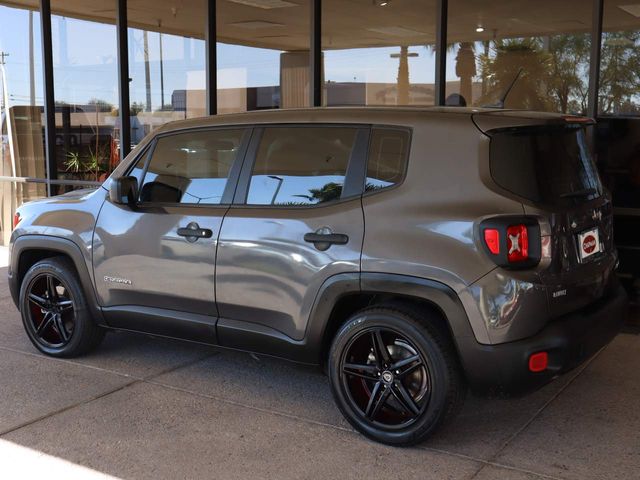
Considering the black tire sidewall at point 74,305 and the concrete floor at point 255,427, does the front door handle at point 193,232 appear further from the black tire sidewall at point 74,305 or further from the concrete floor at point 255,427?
the black tire sidewall at point 74,305

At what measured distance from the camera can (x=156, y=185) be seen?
4949mm

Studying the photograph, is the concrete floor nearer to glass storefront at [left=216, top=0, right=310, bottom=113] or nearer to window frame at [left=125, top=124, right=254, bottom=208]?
window frame at [left=125, top=124, right=254, bottom=208]

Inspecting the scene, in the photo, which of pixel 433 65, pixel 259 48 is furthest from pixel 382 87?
pixel 259 48

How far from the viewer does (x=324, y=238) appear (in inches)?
160

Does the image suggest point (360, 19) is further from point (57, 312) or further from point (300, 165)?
point (57, 312)

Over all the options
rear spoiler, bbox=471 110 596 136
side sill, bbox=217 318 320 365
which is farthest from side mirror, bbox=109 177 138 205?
rear spoiler, bbox=471 110 596 136

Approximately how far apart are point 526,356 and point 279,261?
1446mm

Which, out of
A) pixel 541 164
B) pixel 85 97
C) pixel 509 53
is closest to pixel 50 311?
pixel 541 164

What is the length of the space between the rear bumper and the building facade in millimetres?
3311

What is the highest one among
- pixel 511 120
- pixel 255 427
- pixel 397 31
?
pixel 397 31

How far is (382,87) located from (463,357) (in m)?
4.82

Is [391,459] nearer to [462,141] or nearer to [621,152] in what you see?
[462,141]

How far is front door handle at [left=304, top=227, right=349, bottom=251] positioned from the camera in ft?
13.2

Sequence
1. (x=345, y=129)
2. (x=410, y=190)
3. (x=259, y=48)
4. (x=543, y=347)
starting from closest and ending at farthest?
1. (x=543, y=347)
2. (x=410, y=190)
3. (x=345, y=129)
4. (x=259, y=48)
